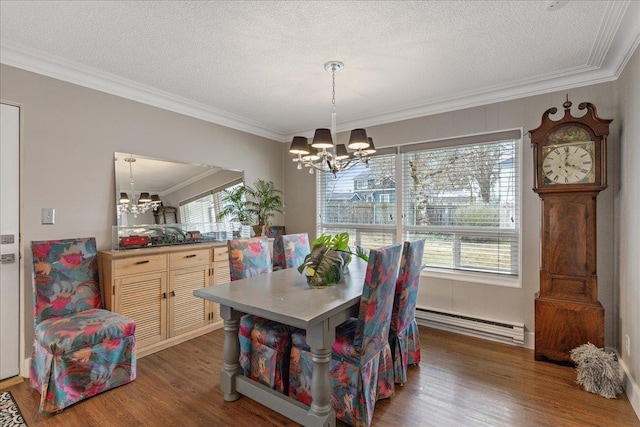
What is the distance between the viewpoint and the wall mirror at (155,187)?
312cm

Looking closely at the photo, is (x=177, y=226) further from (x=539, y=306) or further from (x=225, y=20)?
(x=539, y=306)

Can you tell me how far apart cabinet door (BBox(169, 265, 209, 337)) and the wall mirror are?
0.62 meters

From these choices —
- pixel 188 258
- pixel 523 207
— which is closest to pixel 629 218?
pixel 523 207

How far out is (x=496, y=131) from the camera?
10.8 feet

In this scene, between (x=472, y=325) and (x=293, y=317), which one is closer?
(x=293, y=317)

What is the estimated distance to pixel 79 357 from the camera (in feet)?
7.16

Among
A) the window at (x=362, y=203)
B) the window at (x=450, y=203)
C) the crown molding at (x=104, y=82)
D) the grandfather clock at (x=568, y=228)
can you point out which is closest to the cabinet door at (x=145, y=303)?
the crown molding at (x=104, y=82)

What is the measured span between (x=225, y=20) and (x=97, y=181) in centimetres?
196

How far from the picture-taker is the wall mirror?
3119 millimetres

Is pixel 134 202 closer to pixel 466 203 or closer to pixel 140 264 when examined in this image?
pixel 140 264

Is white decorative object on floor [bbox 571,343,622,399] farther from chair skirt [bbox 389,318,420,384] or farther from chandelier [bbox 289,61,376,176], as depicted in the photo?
chandelier [bbox 289,61,376,176]

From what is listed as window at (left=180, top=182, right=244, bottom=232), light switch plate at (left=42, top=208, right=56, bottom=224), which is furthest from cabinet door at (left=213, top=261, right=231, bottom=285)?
light switch plate at (left=42, top=208, right=56, bottom=224)

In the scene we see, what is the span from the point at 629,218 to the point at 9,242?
4.75 metres

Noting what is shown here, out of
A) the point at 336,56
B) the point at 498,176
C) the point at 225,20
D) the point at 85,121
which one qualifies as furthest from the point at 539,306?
the point at 85,121
